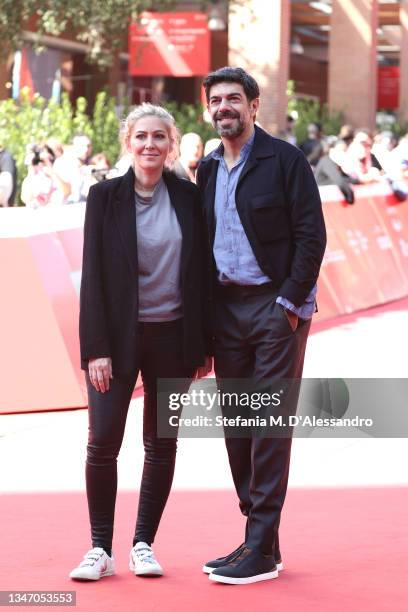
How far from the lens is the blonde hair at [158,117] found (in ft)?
17.6

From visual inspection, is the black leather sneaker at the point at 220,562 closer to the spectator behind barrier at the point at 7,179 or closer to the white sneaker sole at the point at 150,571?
the white sneaker sole at the point at 150,571

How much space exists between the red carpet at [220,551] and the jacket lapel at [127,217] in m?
1.24

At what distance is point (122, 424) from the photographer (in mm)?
5391

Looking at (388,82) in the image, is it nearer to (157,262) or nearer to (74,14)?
(74,14)

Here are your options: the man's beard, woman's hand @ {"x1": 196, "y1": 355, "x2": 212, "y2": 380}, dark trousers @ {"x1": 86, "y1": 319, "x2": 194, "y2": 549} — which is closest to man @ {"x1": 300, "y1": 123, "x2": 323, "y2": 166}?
woman's hand @ {"x1": 196, "y1": 355, "x2": 212, "y2": 380}

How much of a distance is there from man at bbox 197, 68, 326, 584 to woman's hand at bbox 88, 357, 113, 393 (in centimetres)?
51

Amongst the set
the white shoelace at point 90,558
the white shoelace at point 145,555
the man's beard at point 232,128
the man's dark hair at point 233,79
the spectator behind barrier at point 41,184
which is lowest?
the white shoelace at point 145,555

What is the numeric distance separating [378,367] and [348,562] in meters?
5.89

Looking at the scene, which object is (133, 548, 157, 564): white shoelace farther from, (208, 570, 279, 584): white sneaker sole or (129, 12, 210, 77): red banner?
(129, 12, 210, 77): red banner

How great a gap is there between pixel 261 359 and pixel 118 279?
660mm

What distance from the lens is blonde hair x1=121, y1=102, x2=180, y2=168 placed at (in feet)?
17.6

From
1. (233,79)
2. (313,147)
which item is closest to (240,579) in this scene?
(233,79)

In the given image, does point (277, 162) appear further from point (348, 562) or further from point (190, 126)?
point (190, 126)

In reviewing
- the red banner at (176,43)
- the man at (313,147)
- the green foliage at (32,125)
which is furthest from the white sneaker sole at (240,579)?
the red banner at (176,43)
